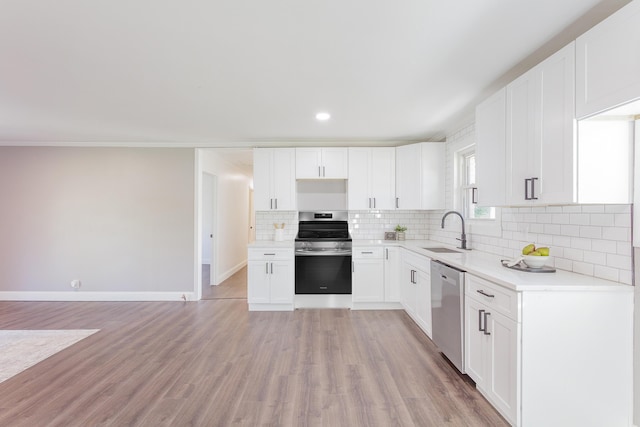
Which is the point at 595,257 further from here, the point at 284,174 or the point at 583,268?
the point at 284,174

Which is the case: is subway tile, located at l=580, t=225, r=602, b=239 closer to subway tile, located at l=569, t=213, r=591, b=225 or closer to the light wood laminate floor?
subway tile, located at l=569, t=213, r=591, b=225

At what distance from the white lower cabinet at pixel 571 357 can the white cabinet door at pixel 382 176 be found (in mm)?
2726

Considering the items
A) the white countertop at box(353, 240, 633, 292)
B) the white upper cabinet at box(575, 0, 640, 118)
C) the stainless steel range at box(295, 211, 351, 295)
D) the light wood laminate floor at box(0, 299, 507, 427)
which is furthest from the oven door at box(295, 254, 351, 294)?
the white upper cabinet at box(575, 0, 640, 118)

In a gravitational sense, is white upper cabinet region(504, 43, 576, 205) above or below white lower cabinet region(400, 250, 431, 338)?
above

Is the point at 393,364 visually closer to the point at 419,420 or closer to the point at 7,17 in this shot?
the point at 419,420

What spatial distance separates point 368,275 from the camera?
4.13 meters

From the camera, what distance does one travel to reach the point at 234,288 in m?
5.39

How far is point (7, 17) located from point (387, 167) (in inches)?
154

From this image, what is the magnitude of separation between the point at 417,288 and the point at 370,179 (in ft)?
5.62

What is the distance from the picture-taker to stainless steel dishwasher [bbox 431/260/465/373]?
240 cm

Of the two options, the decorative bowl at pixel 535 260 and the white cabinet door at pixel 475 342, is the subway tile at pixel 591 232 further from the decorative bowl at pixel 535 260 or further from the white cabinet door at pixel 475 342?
the white cabinet door at pixel 475 342

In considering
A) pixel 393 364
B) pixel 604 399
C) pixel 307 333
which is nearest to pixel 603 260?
pixel 604 399

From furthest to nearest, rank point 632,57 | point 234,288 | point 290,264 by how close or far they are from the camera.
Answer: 1. point 234,288
2. point 290,264
3. point 632,57

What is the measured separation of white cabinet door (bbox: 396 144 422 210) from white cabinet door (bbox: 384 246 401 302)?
70 centimetres
